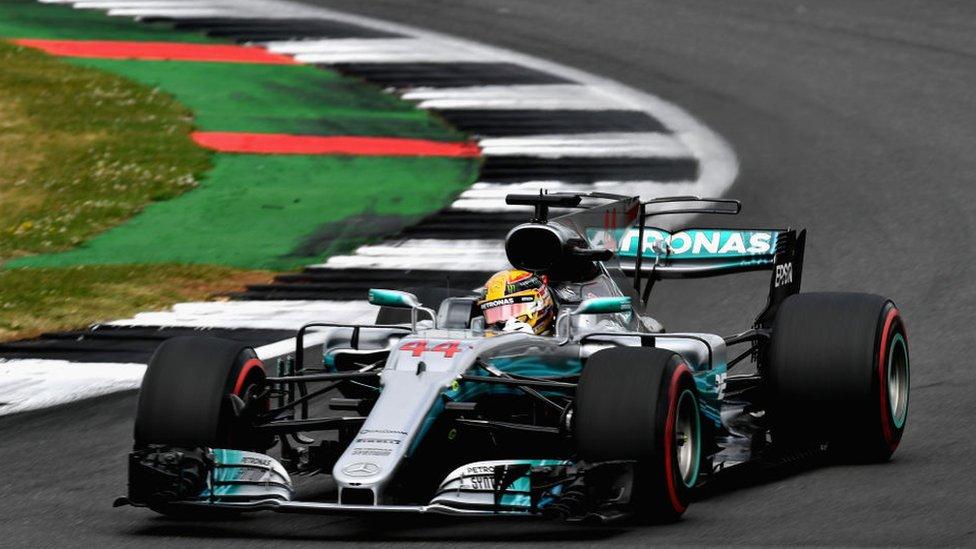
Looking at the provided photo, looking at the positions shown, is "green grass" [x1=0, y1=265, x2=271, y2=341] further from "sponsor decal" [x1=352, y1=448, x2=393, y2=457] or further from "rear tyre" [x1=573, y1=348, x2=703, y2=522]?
"rear tyre" [x1=573, y1=348, x2=703, y2=522]

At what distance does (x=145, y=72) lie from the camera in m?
21.3

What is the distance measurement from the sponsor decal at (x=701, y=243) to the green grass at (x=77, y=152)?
5964 mm

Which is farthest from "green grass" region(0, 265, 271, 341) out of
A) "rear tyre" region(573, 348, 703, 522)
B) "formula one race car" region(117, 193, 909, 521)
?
"rear tyre" region(573, 348, 703, 522)

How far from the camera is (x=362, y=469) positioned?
761cm

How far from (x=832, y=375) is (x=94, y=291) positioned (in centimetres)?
642

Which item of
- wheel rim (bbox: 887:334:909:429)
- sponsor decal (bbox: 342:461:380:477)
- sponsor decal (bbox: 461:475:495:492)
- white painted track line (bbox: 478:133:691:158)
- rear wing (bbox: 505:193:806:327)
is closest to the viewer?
sponsor decal (bbox: 342:461:380:477)

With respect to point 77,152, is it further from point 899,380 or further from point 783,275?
point 899,380

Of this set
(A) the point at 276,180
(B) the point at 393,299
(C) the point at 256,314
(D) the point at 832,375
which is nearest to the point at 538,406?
(B) the point at 393,299

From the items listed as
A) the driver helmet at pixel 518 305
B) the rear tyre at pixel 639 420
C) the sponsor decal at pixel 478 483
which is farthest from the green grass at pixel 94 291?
the rear tyre at pixel 639 420

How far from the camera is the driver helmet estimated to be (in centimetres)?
903

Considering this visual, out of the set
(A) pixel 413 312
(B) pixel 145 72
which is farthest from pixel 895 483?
(B) pixel 145 72

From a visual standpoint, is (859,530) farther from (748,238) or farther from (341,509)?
(748,238)

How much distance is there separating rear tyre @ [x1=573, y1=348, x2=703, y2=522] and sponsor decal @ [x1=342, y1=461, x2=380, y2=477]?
2.78 ft

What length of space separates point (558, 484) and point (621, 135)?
11326mm
